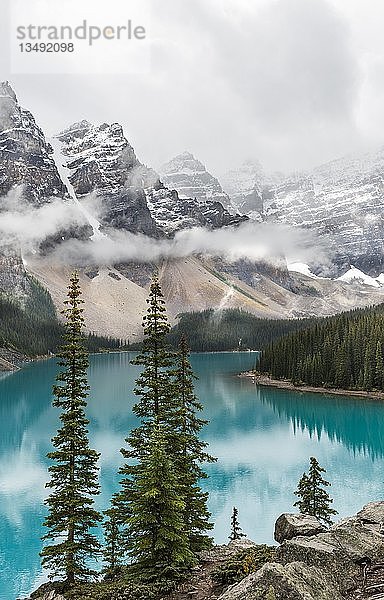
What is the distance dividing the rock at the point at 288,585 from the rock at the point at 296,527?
22.4 ft

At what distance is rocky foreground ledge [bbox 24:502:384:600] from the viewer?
11.8 meters

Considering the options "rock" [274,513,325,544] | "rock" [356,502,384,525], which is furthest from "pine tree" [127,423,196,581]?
"rock" [356,502,384,525]

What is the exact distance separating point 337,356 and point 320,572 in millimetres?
107307

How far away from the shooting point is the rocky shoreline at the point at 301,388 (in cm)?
10388

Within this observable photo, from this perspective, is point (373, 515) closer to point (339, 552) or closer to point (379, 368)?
point (339, 552)

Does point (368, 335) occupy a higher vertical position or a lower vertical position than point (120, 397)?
higher

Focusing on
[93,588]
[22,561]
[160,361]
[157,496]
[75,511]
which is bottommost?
[22,561]

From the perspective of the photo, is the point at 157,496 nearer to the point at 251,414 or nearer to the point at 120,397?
the point at 251,414

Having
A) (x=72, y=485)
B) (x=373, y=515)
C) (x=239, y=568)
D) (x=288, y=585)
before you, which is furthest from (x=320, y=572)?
(x=72, y=485)

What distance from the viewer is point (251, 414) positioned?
93812 millimetres

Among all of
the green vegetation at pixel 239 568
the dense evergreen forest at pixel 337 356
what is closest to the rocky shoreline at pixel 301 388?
the dense evergreen forest at pixel 337 356

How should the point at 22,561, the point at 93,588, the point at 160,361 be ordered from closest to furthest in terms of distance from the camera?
1. the point at 93,588
2. the point at 160,361
3. the point at 22,561

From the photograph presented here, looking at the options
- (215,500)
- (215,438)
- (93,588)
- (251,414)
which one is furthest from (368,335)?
(93,588)

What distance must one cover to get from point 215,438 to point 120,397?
1777 inches
